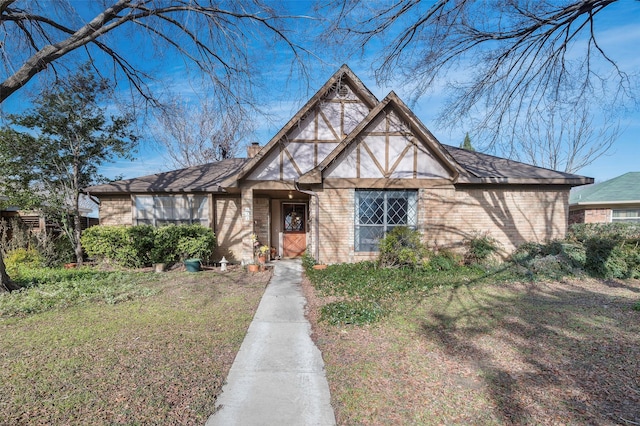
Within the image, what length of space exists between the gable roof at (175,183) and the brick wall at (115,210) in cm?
36

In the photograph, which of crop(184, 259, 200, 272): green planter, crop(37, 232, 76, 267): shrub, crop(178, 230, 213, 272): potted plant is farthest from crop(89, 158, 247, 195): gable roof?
crop(184, 259, 200, 272): green planter

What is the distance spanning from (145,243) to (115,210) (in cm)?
266

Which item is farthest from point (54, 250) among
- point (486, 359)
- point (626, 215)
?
point (626, 215)

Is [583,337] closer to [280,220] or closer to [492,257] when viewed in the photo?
[492,257]

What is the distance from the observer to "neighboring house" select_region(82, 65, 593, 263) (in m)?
10.2

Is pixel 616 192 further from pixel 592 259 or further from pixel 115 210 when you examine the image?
pixel 115 210

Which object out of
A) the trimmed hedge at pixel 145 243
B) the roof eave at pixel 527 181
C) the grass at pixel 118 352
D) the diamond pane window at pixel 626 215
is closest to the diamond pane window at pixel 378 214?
the roof eave at pixel 527 181

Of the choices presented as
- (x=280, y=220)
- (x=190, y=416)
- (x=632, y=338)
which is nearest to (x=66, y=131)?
(x=280, y=220)

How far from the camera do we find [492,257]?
34.0 ft

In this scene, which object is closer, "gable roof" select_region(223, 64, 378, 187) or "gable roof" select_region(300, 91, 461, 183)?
"gable roof" select_region(300, 91, 461, 183)

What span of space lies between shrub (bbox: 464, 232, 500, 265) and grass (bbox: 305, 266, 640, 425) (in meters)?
3.06

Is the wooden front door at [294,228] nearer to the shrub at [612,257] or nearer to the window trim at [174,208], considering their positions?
the window trim at [174,208]

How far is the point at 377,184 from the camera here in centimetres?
1024

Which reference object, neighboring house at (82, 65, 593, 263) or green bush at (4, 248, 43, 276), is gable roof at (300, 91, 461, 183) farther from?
green bush at (4, 248, 43, 276)
